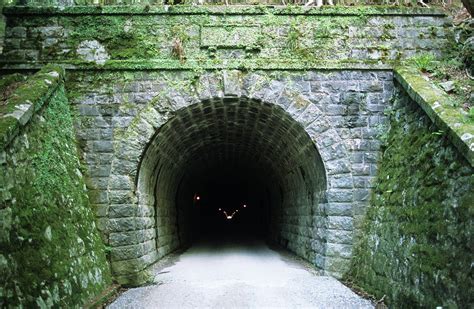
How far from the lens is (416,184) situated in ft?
20.2

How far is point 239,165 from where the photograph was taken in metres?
16.7

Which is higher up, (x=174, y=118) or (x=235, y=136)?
(x=235, y=136)

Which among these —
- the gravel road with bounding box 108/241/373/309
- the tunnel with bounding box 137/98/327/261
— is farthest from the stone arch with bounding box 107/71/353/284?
the gravel road with bounding box 108/241/373/309

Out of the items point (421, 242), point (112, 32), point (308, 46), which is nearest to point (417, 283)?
point (421, 242)

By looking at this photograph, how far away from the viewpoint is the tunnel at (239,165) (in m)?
8.66

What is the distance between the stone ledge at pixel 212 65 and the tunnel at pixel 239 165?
2.42ft

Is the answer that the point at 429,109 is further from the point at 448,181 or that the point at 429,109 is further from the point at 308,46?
the point at 308,46

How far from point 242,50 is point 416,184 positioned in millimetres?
4374

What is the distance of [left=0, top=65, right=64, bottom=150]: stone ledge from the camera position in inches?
204

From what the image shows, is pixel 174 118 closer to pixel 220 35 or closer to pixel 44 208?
pixel 220 35

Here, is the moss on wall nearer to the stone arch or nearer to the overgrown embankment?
the stone arch

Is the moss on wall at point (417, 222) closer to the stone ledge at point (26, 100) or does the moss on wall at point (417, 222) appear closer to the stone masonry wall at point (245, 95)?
the stone masonry wall at point (245, 95)

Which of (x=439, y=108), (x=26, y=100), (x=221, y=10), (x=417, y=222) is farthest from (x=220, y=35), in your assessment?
(x=417, y=222)

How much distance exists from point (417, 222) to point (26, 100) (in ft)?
19.8
